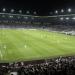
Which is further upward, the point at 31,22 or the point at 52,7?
the point at 52,7

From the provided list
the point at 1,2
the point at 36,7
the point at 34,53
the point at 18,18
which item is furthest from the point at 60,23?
the point at 34,53

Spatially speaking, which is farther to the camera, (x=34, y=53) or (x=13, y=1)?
(x=13, y=1)

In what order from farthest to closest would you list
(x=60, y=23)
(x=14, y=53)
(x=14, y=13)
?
(x=14, y=13), (x=60, y=23), (x=14, y=53)

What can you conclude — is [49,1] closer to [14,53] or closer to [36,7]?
[36,7]

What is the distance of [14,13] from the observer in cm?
6812

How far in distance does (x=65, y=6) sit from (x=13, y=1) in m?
17.6

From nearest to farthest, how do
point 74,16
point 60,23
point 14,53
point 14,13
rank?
point 14,53 < point 74,16 < point 60,23 < point 14,13

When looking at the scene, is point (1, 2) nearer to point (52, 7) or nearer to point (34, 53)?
point (52, 7)

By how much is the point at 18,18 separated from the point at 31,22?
5392 mm

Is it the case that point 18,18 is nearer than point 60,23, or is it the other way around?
point 60,23

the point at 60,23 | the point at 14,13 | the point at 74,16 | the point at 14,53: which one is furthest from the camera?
the point at 14,13

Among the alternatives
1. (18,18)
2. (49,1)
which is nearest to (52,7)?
(49,1)

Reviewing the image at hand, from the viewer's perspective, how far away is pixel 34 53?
65.6 feet

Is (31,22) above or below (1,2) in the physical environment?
below
